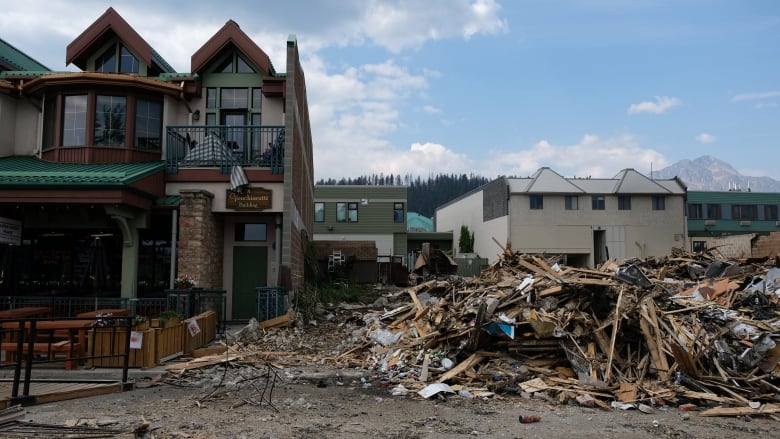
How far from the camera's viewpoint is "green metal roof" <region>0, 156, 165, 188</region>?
12938 mm

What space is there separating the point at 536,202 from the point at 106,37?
117 ft

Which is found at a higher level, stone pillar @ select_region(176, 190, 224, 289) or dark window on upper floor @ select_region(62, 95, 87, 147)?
dark window on upper floor @ select_region(62, 95, 87, 147)

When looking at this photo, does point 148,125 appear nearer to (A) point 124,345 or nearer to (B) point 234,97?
(B) point 234,97

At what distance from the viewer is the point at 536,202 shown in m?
45.6

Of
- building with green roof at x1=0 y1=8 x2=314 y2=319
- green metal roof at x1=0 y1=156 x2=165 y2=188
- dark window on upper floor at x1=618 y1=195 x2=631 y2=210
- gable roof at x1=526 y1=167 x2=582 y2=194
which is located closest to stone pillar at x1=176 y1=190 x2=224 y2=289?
building with green roof at x1=0 y1=8 x2=314 y2=319

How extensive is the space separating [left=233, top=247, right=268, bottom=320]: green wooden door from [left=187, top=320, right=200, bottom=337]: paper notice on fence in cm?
466

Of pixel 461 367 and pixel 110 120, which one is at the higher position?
pixel 110 120

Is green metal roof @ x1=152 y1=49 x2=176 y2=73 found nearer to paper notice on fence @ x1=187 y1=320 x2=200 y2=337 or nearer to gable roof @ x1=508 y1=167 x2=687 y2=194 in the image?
paper notice on fence @ x1=187 y1=320 x2=200 y2=337

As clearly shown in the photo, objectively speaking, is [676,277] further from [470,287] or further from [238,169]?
[238,169]

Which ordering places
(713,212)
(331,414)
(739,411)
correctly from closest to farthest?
(331,414), (739,411), (713,212)

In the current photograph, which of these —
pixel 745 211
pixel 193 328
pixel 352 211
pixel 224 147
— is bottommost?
pixel 193 328

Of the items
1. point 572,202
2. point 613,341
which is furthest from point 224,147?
point 572,202

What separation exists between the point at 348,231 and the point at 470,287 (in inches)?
1268

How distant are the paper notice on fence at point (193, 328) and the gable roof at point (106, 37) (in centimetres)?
914
